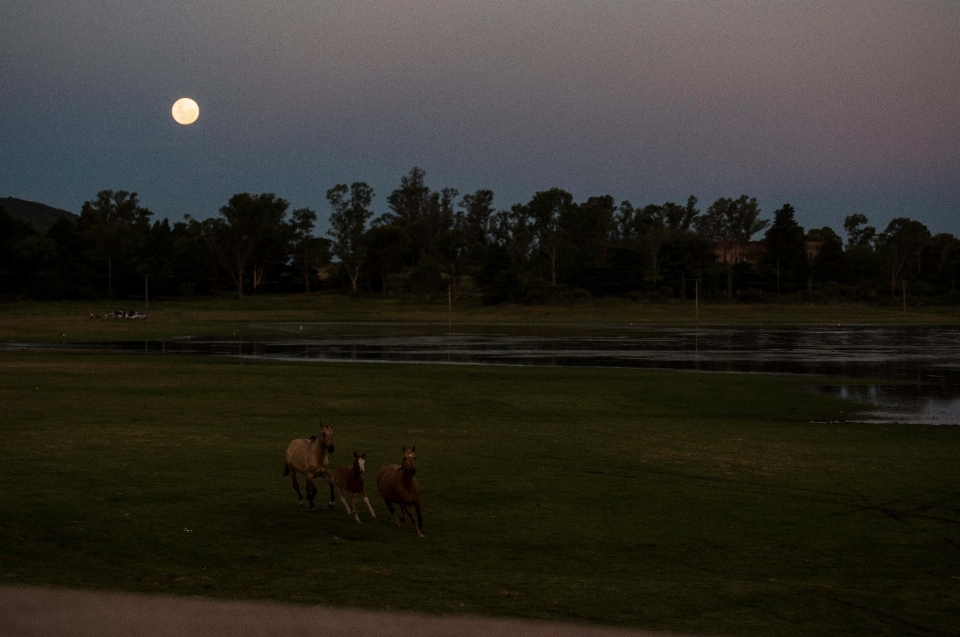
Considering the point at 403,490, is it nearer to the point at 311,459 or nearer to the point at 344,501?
the point at 344,501

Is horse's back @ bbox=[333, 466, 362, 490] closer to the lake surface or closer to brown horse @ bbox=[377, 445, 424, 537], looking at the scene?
Answer: brown horse @ bbox=[377, 445, 424, 537]

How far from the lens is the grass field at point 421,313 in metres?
105

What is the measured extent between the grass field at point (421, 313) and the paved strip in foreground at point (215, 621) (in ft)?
264

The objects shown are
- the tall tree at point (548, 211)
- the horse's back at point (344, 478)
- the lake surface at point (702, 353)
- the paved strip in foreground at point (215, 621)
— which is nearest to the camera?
the paved strip in foreground at point (215, 621)

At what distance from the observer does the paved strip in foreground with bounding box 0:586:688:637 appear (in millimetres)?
7148

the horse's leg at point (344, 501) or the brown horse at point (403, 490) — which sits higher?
the brown horse at point (403, 490)

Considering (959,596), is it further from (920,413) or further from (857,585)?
(920,413)

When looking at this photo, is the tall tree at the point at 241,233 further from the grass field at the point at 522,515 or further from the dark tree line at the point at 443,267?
the grass field at the point at 522,515

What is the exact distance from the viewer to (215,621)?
24.2ft

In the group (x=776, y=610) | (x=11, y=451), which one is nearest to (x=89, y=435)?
(x=11, y=451)

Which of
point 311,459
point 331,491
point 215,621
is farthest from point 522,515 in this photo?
point 215,621

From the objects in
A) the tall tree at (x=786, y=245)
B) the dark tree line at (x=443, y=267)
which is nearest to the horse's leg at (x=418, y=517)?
the dark tree line at (x=443, y=267)

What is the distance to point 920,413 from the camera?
84.0 ft

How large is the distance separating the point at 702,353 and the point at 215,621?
46.7 m
